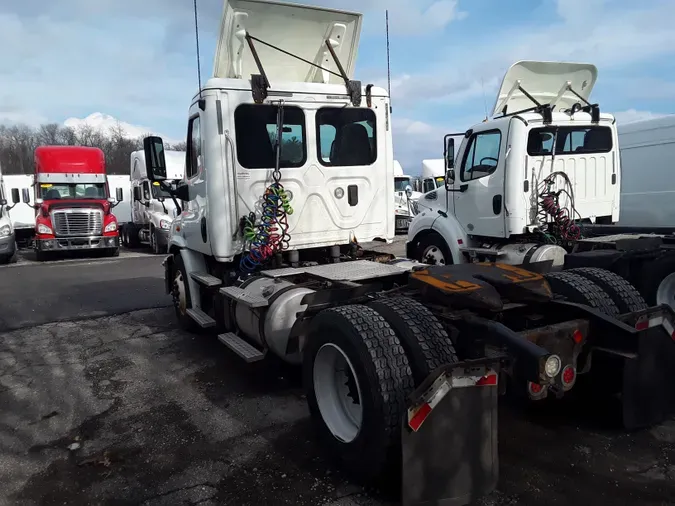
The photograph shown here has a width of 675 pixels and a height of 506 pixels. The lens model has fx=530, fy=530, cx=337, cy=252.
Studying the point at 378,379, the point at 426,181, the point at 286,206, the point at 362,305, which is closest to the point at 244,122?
the point at 286,206

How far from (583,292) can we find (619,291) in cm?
35

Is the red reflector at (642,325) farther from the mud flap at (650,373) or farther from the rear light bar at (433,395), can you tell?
the rear light bar at (433,395)

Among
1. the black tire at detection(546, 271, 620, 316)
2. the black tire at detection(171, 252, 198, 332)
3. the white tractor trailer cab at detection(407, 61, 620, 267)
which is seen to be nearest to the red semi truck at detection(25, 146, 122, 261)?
the black tire at detection(171, 252, 198, 332)

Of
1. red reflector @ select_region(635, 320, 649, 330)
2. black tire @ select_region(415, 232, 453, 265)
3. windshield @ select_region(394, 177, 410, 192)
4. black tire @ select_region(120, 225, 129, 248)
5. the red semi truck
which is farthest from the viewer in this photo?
windshield @ select_region(394, 177, 410, 192)

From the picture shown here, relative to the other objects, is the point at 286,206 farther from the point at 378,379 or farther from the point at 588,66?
the point at 588,66

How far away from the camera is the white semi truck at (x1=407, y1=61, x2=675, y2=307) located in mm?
7062

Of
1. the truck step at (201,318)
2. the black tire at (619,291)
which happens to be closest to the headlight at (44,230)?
the truck step at (201,318)

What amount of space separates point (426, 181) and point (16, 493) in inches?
743

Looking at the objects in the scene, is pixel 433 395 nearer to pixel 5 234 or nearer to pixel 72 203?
pixel 5 234

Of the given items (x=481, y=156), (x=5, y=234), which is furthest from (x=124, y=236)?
(x=481, y=156)

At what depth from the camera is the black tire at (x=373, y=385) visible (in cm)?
290

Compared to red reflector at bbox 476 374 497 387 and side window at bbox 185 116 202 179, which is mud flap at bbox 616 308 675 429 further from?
side window at bbox 185 116 202 179

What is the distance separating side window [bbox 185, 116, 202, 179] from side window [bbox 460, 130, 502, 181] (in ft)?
13.2

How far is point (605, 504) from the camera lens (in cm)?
297
